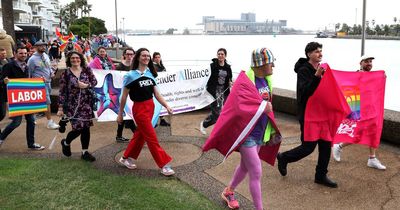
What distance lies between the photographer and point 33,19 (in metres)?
96.0

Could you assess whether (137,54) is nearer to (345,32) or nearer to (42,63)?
(42,63)

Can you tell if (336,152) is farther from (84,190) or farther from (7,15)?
(7,15)

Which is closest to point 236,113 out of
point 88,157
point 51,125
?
point 88,157

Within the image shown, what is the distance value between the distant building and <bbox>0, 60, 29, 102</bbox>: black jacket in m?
122

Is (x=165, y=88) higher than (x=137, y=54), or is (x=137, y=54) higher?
(x=137, y=54)

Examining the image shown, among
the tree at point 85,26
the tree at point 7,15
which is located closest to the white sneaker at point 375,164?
the tree at point 7,15

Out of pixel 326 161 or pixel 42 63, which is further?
pixel 42 63

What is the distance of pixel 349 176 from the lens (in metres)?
5.39

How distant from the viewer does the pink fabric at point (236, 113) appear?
396 cm

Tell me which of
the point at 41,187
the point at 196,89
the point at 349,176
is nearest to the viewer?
the point at 41,187

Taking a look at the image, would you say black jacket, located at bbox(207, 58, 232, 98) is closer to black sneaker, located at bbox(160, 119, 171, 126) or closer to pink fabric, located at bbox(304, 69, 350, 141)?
black sneaker, located at bbox(160, 119, 171, 126)

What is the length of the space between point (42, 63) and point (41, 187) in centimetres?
401

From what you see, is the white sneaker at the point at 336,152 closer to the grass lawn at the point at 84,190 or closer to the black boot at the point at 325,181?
the black boot at the point at 325,181

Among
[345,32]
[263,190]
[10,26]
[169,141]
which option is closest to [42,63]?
[169,141]
